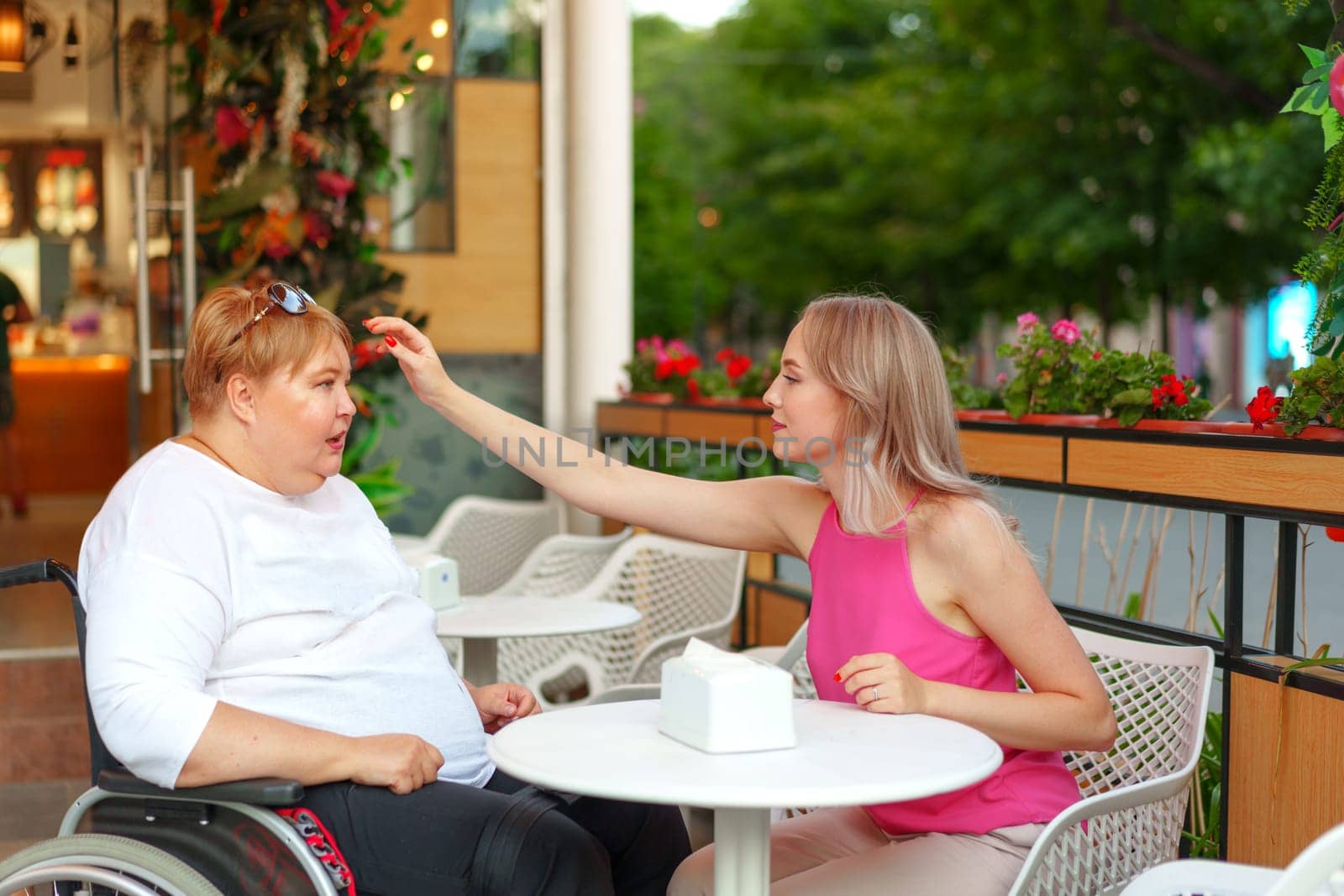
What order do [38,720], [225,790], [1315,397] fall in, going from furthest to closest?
[38,720] < [1315,397] < [225,790]

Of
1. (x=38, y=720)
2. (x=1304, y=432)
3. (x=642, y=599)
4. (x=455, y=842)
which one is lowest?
(x=38, y=720)

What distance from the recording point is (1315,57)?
2674 mm

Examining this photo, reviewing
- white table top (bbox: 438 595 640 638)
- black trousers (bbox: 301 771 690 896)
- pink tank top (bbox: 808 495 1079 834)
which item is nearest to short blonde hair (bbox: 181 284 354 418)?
black trousers (bbox: 301 771 690 896)

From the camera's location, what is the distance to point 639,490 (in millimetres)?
2729

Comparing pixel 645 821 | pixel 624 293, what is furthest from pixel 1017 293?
pixel 645 821

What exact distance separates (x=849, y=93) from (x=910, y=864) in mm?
21528

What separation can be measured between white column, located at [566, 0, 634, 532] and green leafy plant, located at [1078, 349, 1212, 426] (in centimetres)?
345

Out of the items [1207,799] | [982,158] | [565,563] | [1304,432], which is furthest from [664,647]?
[982,158]

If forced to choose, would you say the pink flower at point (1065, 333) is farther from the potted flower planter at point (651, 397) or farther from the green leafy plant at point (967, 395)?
the potted flower planter at point (651, 397)

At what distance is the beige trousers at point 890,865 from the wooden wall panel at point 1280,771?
2.14 feet

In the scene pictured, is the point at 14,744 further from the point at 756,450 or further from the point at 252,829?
the point at 252,829

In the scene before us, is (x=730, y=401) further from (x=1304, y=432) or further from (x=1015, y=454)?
(x=1304, y=432)

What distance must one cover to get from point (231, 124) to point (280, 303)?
11.2 ft

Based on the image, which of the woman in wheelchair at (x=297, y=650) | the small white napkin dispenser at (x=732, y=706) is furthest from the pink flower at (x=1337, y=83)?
the woman in wheelchair at (x=297, y=650)
